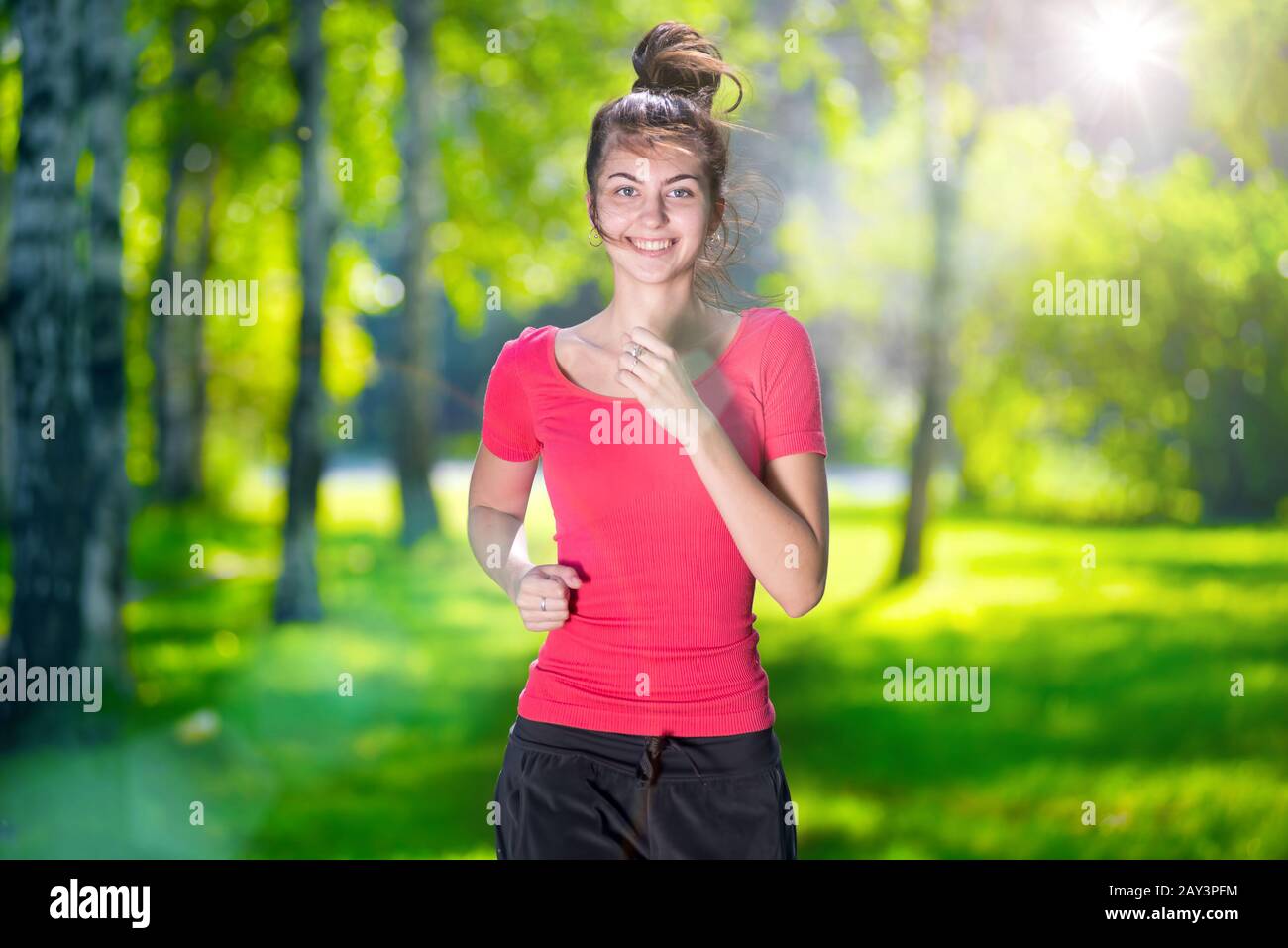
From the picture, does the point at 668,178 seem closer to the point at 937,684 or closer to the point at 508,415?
the point at 508,415

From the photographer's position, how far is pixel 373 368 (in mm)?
5699

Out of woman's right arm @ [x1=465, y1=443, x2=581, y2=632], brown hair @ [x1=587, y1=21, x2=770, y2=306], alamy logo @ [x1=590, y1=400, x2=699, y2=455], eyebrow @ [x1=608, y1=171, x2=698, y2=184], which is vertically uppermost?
brown hair @ [x1=587, y1=21, x2=770, y2=306]

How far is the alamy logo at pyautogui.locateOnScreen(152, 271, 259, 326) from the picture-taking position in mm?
4074

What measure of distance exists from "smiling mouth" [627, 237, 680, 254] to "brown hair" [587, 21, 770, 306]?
0.17 feet

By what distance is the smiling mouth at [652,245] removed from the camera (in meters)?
1.48

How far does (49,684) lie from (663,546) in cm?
295

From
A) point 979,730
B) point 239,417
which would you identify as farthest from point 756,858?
point 239,417

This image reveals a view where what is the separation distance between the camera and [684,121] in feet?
4.96

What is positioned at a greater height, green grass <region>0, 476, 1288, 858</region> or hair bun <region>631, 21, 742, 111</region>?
hair bun <region>631, 21, 742, 111</region>

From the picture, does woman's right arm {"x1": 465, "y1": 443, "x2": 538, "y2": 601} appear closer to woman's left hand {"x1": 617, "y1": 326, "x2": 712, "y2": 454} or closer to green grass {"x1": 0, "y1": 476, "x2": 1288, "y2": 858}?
woman's left hand {"x1": 617, "y1": 326, "x2": 712, "y2": 454}

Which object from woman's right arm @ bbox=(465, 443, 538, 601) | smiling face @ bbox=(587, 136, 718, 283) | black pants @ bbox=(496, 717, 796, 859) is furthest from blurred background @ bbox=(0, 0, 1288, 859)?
smiling face @ bbox=(587, 136, 718, 283)
